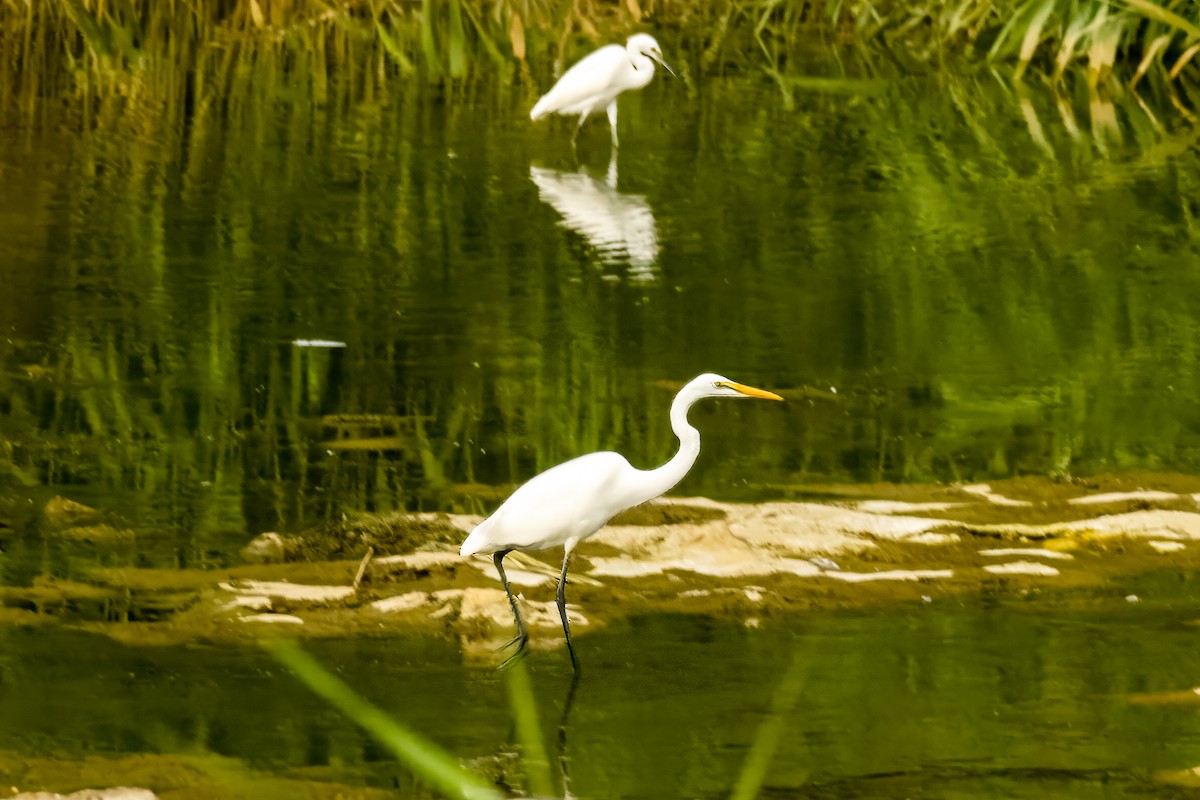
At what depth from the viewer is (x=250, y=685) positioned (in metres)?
4.20

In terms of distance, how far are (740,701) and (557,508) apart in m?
0.55

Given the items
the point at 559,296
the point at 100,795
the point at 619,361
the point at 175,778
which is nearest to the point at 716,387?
the point at 175,778

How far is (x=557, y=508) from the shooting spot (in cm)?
430

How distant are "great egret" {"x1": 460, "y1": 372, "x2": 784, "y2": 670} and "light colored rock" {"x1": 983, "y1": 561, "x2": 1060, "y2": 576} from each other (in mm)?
880

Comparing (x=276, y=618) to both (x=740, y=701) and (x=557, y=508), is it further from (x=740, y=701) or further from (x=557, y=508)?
(x=740, y=701)

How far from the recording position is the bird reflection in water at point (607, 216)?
8.45 m

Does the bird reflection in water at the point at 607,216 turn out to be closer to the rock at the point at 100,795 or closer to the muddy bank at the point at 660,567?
the muddy bank at the point at 660,567

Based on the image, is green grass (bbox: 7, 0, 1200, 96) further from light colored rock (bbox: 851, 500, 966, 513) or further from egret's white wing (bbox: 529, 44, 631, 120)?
light colored rock (bbox: 851, 500, 966, 513)

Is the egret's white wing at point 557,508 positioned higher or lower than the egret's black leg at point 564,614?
higher

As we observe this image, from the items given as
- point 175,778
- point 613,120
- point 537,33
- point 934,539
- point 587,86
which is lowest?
point 175,778

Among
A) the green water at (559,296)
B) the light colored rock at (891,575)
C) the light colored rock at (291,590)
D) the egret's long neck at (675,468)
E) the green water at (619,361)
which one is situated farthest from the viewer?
the green water at (559,296)

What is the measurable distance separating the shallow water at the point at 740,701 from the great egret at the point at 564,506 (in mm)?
238

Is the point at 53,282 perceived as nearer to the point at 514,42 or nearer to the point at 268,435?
the point at 268,435

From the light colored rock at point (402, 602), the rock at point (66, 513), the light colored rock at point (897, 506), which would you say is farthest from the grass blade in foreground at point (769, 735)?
the rock at point (66, 513)
